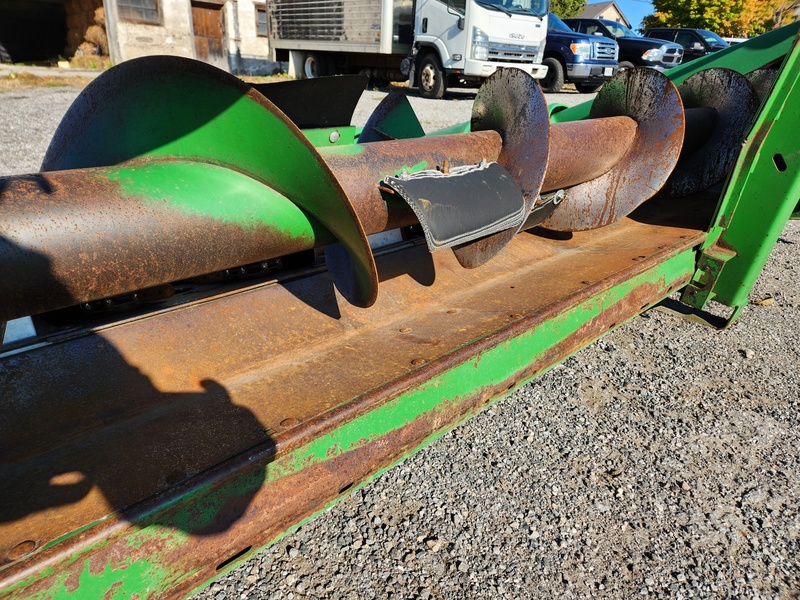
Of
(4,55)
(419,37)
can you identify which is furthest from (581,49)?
(4,55)

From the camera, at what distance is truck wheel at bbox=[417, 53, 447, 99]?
34.4ft

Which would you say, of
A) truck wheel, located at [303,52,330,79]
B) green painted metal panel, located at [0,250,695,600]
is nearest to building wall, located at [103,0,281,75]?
truck wheel, located at [303,52,330,79]

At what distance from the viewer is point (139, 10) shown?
43.4 feet

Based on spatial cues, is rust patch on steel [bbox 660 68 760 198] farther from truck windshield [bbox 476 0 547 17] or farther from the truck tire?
the truck tire

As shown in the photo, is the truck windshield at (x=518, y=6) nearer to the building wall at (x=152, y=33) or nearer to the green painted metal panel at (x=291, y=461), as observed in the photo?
the building wall at (x=152, y=33)

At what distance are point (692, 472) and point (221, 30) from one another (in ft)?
53.7

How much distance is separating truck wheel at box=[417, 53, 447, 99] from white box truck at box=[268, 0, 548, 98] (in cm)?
2

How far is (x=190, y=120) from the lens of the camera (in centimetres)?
142

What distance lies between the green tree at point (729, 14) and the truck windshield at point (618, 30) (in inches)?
455

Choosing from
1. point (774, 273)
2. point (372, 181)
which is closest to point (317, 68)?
point (774, 273)

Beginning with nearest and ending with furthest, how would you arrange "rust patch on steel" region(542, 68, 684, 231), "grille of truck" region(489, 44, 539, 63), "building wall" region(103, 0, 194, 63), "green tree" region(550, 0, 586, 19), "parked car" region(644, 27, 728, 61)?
1. "rust patch on steel" region(542, 68, 684, 231)
2. "grille of truck" region(489, 44, 539, 63)
3. "building wall" region(103, 0, 194, 63)
4. "parked car" region(644, 27, 728, 61)
5. "green tree" region(550, 0, 586, 19)

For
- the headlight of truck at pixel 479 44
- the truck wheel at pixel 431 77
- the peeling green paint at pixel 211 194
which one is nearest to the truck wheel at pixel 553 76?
the headlight of truck at pixel 479 44

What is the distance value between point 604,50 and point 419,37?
13.8 ft

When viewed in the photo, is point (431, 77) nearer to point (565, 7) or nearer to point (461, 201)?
point (461, 201)
